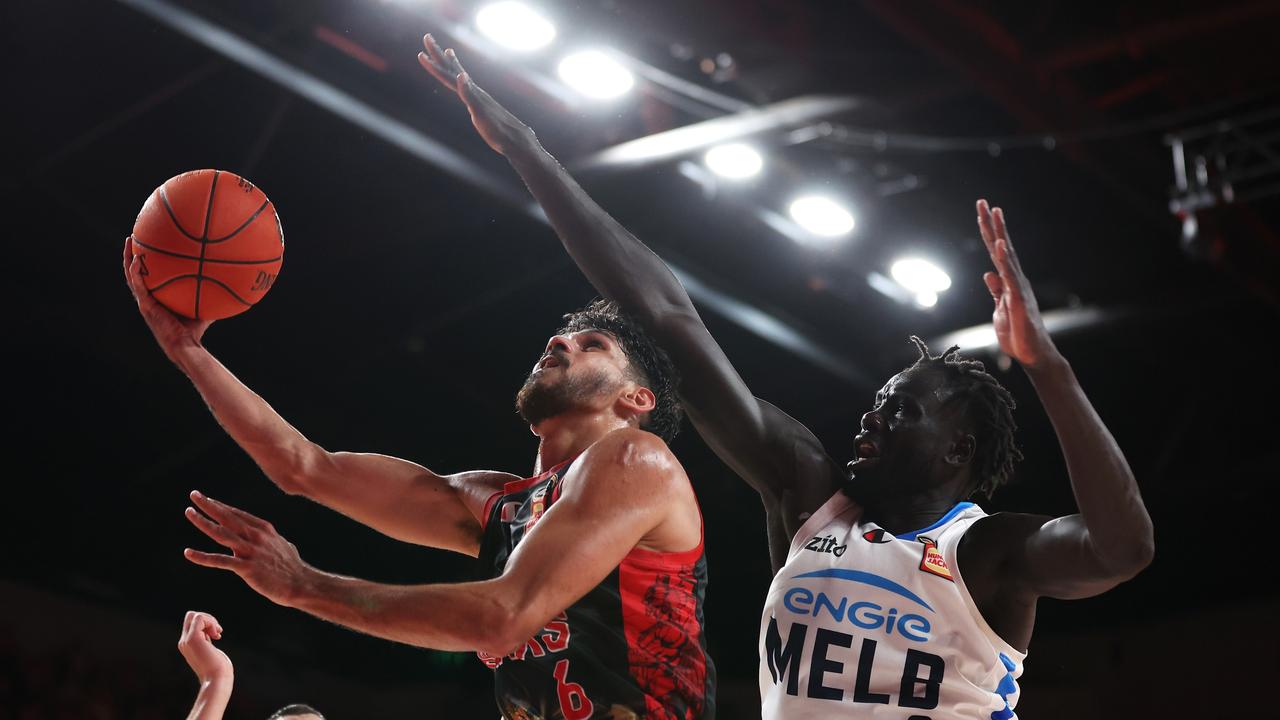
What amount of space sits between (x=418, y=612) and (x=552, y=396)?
99 cm

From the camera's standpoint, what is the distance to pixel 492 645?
85.9 inches

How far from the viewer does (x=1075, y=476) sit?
2.62 meters

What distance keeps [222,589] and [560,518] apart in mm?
9064

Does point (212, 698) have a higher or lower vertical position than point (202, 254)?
lower

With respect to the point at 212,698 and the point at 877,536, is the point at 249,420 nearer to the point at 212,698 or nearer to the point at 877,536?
the point at 212,698

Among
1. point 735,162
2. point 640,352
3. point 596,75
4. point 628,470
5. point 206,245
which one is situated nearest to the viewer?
point 628,470

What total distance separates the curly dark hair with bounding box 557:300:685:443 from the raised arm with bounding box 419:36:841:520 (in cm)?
9

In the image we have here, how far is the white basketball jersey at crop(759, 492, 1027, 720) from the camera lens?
2.75 meters

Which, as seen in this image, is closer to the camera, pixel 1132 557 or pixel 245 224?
pixel 1132 557

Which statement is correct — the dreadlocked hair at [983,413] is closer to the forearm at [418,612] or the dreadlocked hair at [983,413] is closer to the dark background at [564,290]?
the forearm at [418,612]

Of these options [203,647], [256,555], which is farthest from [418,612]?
[203,647]

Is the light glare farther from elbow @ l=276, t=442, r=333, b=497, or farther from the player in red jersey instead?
elbow @ l=276, t=442, r=333, b=497

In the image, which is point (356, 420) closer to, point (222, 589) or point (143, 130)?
point (222, 589)

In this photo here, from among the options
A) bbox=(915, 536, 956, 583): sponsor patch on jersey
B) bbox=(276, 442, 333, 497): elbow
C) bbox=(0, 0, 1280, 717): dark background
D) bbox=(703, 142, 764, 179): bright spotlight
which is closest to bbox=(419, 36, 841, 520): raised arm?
bbox=(915, 536, 956, 583): sponsor patch on jersey
